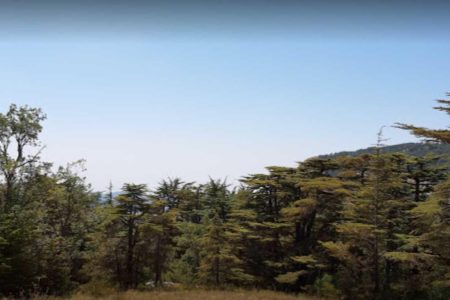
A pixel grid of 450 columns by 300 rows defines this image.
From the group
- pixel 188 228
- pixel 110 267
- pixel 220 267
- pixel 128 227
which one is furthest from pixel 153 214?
pixel 188 228

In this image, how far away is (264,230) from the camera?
3048 centimetres

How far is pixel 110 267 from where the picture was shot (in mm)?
27328

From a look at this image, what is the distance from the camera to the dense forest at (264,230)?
20.1m

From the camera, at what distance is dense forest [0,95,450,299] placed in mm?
20078

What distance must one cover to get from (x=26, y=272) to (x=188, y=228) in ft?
79.9

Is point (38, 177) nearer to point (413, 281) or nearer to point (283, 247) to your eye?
point (283, 247)

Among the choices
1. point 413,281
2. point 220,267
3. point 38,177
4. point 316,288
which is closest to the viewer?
point 413,281

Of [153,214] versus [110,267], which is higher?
[153,214]

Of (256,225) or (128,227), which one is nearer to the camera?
(128,227)

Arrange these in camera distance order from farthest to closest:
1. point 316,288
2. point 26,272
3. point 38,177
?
point 38,177 < point 316,288 < point 26,272

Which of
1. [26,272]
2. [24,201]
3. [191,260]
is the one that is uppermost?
[24,201]

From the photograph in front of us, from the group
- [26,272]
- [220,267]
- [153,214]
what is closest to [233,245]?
[220,267]

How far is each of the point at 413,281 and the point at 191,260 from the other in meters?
23.6

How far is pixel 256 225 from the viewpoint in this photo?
30.1m
